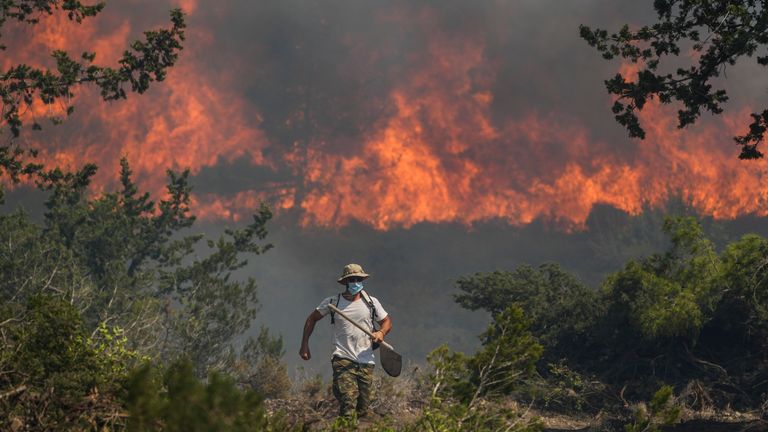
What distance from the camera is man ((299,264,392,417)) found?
29.3 ft

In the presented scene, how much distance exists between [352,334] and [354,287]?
1.91ft

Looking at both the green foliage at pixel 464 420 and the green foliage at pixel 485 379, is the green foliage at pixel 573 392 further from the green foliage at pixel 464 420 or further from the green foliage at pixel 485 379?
the green foliage at pixel 464 420

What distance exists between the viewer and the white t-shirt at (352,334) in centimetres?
899

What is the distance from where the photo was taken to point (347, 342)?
8.99m

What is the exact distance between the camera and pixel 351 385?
8.95m

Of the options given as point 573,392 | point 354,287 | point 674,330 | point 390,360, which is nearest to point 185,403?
point 354,287

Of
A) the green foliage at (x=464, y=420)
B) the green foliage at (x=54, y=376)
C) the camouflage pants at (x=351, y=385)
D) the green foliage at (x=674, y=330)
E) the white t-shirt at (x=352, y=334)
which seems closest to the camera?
the green foliage at (x=54, y=376)

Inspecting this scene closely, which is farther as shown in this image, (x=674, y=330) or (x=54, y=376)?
(x=674, y=330)

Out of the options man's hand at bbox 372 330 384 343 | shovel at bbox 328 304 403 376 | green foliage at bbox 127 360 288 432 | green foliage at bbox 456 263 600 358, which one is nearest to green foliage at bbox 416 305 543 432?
man's hand at bbox 372 330 384 343

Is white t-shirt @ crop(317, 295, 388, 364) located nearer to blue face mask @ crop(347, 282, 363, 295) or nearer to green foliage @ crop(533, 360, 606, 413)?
blue face mask @ crop(347, 282, 363, 295)

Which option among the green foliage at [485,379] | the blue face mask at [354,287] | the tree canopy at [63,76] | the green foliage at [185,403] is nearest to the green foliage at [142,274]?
the tree canopy at [63,76]

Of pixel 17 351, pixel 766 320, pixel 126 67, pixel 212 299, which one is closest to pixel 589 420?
pixel 766 320

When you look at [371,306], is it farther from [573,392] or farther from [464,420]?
[573,392]

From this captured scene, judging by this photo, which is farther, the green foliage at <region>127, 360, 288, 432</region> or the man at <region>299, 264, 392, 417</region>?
the man at <region>299, 264, 392, 417</region>
